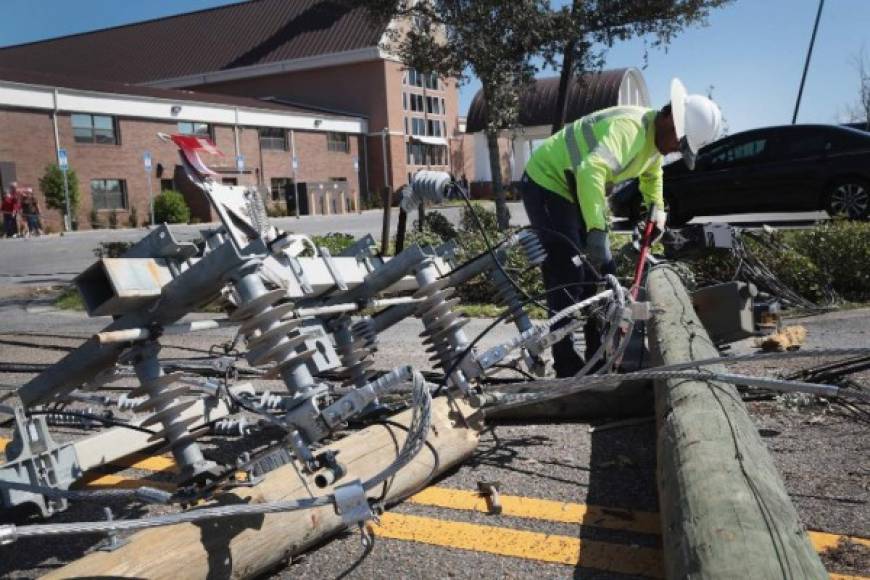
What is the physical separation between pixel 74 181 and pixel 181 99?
689 centimetres

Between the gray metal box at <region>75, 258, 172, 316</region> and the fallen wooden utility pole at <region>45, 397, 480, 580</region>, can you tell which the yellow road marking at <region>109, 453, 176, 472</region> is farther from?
the gray metal box at <region>75, 258, 172, 316</region>

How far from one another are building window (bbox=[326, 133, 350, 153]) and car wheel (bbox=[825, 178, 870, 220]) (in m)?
34.6

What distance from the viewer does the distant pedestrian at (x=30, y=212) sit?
28656 mm

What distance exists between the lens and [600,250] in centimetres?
487

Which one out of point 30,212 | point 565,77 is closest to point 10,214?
point 30,212

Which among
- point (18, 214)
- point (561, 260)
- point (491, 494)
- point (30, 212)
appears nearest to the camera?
point (491, 494)

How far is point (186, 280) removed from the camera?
9.45ft

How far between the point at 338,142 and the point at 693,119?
1649 inches

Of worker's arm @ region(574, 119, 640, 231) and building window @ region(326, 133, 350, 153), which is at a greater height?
building window @ region(326, 133, 350, 153)

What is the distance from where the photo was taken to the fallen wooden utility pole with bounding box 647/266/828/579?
2.04 m

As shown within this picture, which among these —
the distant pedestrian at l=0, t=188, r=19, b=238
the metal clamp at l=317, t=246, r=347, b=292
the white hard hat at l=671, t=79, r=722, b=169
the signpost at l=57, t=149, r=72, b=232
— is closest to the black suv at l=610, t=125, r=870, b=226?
the white hard hat at l=671, t=79, r=722, b=169

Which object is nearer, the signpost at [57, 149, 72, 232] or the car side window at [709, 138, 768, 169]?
the car side window at [709, 138, 768, 169]

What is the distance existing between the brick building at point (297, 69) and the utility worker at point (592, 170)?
38.7 m

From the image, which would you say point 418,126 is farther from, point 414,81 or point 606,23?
point 606,23
